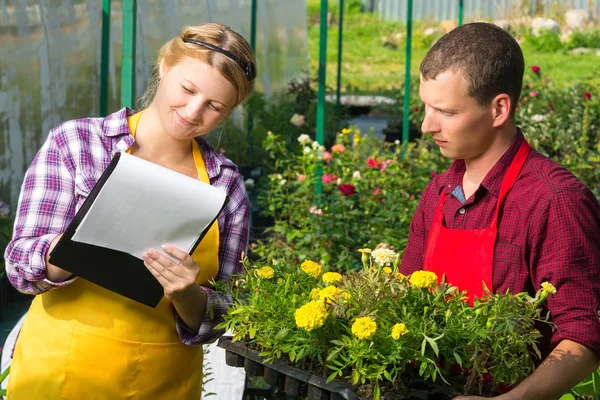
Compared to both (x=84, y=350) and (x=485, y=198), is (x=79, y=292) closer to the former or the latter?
(x=84, y=350)

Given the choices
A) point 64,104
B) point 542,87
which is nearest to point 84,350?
point 64,104

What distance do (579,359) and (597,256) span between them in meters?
0.19

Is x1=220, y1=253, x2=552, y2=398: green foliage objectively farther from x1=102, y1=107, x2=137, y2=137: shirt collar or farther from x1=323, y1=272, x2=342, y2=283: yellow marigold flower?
x1=102, y1=107, x2=137, y2=137: shirt collar

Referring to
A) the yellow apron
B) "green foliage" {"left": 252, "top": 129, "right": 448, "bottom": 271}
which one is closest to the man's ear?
the yellow apron

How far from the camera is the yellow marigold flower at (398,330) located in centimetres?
148

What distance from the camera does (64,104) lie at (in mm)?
5039

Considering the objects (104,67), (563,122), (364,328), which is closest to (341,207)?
(104,67)

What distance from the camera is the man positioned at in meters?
1.65

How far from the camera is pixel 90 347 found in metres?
1.81

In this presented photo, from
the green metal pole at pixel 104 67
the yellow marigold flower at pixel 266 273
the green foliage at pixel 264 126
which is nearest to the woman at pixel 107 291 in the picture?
the yellow marigold flower at pixel 266 273

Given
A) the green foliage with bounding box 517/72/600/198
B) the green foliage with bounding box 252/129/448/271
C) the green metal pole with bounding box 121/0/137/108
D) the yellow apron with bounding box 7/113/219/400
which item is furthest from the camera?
the green foliage with bounding box 517/72/600/198

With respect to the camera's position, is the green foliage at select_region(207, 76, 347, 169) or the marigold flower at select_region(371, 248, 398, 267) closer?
the marigold flower at select_region(371, 248, 398, 267)

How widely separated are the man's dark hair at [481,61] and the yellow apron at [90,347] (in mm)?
611

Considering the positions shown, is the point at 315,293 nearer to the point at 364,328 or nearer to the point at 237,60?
the point at 364,328
